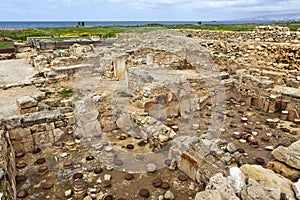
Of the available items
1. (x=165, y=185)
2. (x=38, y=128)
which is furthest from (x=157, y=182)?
(x=38, y=128)

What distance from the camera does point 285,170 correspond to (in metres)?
3.34

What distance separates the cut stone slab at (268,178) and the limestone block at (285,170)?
41cm

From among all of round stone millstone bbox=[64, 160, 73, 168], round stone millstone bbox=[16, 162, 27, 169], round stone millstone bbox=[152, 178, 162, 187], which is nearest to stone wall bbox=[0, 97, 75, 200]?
round stone millstone bbox=[16, 162, 27, 169]

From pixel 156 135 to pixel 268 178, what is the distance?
3.24m

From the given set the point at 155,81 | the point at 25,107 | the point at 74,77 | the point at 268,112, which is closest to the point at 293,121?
the point at 268,112

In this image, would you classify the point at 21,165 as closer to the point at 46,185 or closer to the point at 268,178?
the point at 46,185

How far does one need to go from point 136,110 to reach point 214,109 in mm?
2805

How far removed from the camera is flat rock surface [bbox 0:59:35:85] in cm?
1166

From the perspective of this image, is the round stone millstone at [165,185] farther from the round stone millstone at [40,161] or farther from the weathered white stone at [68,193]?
the round stone millstone at [40,161]

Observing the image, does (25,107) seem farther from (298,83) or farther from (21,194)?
(298,83)

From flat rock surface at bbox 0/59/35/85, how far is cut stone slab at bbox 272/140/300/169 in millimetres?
10427

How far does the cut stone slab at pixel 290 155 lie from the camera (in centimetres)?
325

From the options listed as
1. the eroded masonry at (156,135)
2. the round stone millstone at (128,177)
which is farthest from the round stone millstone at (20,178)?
the round stone millstone at (128,177)

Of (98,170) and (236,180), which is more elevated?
(236,180)
